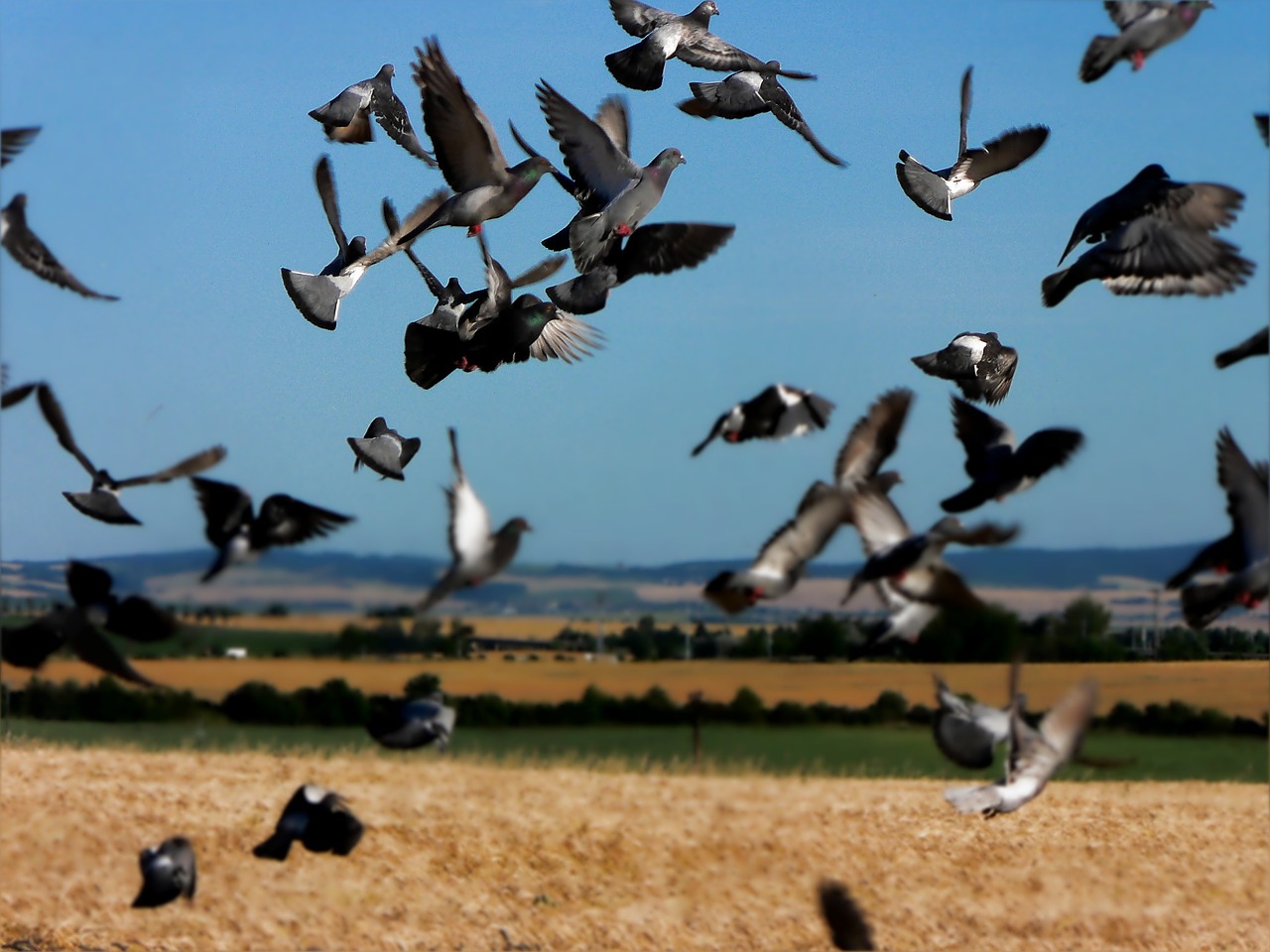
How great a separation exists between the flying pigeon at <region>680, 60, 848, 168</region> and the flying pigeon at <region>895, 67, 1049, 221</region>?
0.74 m

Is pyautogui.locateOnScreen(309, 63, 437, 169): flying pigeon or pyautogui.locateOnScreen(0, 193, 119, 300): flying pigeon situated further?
pyautogui.locateOnScreen(0, 193, 119, 300): flying pigeon

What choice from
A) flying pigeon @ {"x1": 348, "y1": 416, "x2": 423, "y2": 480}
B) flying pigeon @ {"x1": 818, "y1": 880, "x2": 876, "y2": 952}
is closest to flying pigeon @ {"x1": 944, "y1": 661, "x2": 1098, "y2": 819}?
flying pigeon @ {"x1": 818, "y1": 880, "x2": 876, "y2": 952}

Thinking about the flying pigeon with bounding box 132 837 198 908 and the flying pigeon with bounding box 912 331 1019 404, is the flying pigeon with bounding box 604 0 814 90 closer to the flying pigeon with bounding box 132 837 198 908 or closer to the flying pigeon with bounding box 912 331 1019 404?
the flying pigeon with bounding box 912 331 1019 404

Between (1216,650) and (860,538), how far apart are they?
9170 mm

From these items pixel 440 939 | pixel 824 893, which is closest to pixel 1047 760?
pixel 824 893

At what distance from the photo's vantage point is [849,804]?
1703cm

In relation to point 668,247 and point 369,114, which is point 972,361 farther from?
point 369,114

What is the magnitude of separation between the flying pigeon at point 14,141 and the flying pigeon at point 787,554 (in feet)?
18.3

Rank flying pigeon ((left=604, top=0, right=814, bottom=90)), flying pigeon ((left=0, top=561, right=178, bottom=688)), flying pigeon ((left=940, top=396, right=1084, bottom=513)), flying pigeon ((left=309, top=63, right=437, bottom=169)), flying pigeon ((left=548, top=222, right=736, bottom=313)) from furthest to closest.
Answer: flying pigeon ((left=0, top=561, right=178, bottom=688)) → flying pigeon ((left=548, top=222, right=736, bottom=313)) → flying pigeon ((left=309, top=63, right=437, bottom=169)) → flying pigeon ((left=604, top=0, right=814, bottom=90)) → flying pigeon ((left=940, top=396, right=1084, bottom=513))

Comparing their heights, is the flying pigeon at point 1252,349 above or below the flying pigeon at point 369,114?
below

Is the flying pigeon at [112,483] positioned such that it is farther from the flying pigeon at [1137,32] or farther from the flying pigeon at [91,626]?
the flying pigeon at [1137,32]

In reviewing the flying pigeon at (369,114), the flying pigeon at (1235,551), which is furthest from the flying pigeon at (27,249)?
the flying pigeon at (1235,551)

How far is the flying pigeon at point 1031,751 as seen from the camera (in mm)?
8578

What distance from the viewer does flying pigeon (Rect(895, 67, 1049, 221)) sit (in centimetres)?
718
